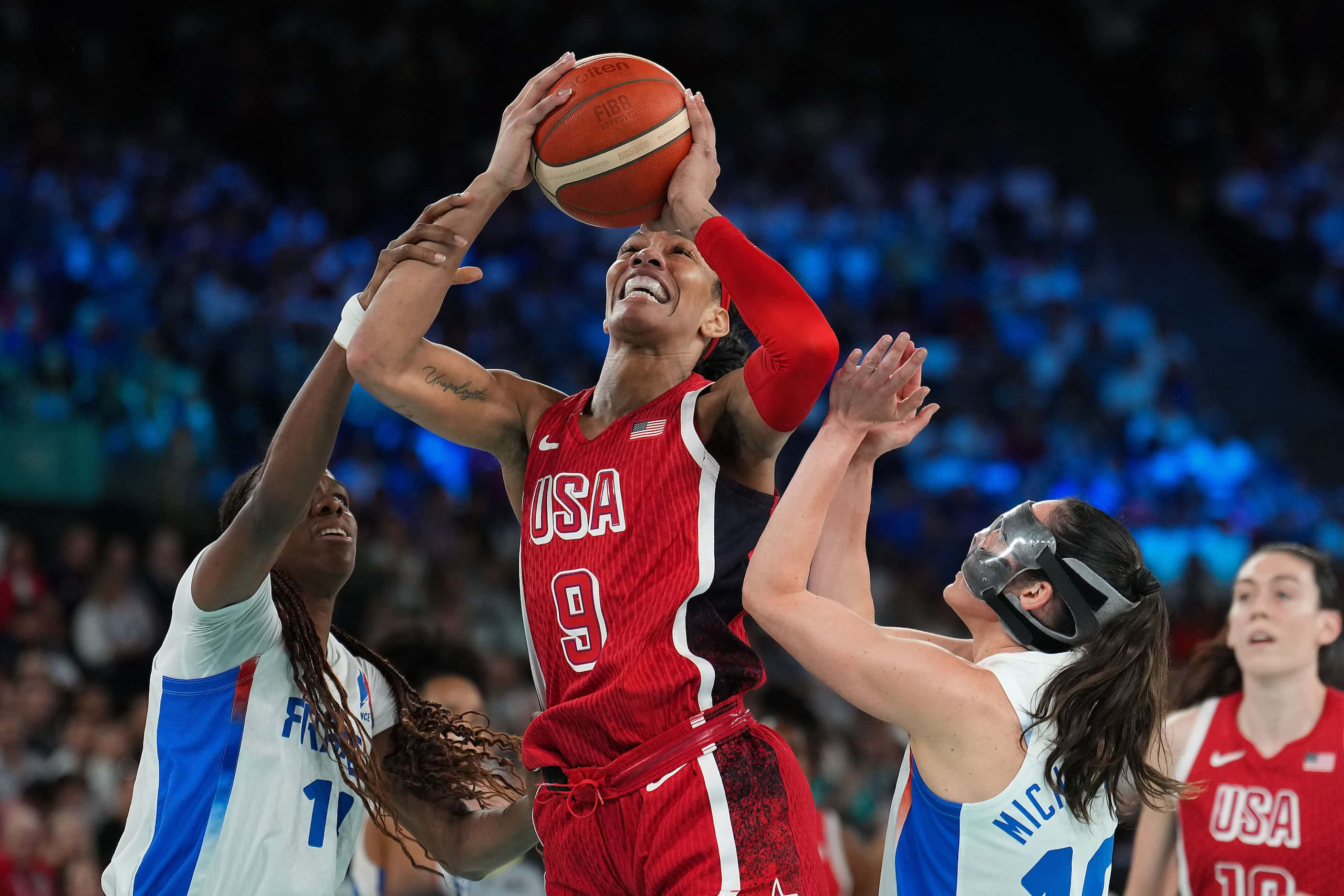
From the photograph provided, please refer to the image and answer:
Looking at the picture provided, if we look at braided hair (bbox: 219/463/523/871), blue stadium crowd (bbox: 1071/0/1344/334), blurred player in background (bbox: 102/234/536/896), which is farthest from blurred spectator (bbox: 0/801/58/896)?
blue stadium crowd (bbox: 1071/0/1344/334)

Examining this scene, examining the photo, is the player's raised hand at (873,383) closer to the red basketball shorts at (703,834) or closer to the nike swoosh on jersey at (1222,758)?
the red basketball shorts at (703,834)

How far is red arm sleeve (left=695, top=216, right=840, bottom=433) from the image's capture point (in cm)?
308

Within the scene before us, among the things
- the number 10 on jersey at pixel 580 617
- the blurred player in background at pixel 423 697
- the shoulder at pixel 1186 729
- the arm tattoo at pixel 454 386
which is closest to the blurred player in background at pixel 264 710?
the arm tattoo at pixel 454 386

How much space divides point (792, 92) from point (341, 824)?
16532 mm

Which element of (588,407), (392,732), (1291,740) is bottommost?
A: (392,732)

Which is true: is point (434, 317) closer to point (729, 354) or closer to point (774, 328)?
point (774, 328)

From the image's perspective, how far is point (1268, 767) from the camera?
5059 mm

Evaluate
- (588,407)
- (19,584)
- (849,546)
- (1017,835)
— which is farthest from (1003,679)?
(19,584)

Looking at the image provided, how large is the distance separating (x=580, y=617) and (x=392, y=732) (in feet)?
3.84

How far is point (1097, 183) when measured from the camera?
19.1 m

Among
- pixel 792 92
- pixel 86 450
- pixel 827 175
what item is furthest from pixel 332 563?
pixel 792 92

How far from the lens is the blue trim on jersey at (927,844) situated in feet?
10.3

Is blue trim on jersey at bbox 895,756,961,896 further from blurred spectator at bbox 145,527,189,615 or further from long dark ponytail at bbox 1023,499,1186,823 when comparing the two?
blurred spectator at bbox 145,527,189,615

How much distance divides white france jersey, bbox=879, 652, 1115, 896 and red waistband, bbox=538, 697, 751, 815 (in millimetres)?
474
